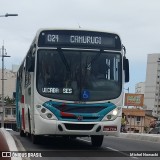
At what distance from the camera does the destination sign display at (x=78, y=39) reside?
14680 mm

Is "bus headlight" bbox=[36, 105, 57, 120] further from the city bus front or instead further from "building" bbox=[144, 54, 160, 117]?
"building" bbox=[144, 54, 160, 117]

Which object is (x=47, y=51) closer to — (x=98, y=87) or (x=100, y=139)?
(x=98, y=87)

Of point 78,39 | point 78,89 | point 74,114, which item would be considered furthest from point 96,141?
Result: point 78,39

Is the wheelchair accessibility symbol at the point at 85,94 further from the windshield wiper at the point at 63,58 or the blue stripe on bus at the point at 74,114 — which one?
the windshield wiper at the point at 63,58

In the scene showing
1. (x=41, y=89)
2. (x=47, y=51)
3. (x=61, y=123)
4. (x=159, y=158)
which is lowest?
(x=159, y=158)

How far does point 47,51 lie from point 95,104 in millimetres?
2188

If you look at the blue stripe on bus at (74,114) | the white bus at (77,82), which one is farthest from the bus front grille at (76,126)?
the blue stripe on bus at (74,114)

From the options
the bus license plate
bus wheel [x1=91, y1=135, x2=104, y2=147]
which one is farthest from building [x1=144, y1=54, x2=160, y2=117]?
the bus license plate

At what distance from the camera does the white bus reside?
14055 millimetres

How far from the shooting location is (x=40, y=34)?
1473 cm

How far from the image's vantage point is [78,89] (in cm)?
1427

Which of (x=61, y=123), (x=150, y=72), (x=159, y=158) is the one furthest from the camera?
(x=150, y=72)

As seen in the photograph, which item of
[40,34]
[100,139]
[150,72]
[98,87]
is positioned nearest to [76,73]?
[98,87]

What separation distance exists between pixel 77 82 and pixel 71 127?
136 cm
